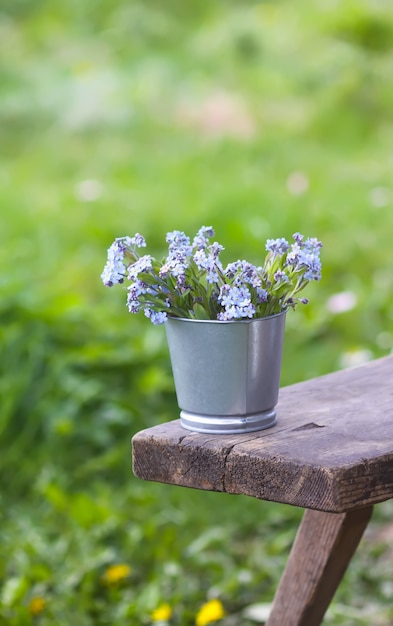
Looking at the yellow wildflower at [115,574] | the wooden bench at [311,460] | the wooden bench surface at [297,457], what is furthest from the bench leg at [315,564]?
the yellow wildflower at [115,574]

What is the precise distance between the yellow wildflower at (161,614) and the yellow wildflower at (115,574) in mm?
145

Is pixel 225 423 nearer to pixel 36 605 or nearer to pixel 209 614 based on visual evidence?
pixel 209 614

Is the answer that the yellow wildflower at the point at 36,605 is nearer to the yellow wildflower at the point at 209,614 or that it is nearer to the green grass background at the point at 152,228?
the green grass background at the point at 152,228

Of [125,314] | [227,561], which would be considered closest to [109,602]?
[227,561]

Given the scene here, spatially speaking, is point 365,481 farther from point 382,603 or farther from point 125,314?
point 125,314

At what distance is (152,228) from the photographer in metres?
4.36

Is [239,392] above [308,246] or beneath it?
beneath

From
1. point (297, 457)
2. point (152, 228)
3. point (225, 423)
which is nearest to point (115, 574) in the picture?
point (225, 423)

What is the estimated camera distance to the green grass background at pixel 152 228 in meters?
2.38

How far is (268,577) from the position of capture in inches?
93.9

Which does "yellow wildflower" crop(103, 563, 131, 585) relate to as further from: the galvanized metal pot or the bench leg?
the galvanized metal pot

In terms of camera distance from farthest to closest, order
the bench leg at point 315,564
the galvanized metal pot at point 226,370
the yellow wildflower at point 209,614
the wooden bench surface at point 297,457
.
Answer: the yellow wildflower at point 209,614, the bench leg at point 315,564, the galvanized metal pot at point 226,370, the wooden bench surface at point 297,457

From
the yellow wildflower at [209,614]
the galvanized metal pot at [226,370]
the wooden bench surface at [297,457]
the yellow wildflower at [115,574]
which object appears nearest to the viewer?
the wooden bench surface at [297,457]

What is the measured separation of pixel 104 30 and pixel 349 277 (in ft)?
9.86
